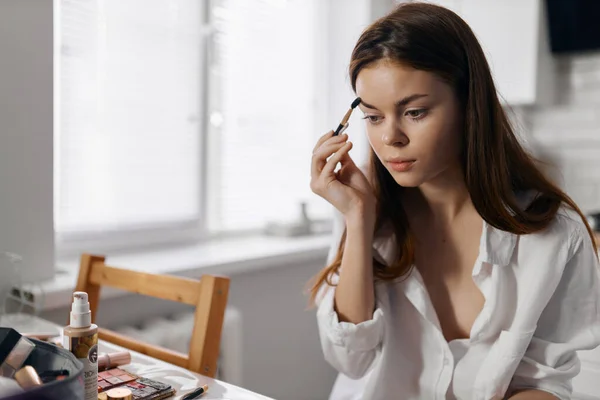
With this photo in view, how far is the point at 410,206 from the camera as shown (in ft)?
4.03

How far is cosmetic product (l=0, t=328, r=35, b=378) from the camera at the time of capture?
65cm

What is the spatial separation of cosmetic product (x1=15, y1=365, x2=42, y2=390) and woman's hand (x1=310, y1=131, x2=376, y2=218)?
2.01 feet

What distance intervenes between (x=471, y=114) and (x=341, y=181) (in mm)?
282

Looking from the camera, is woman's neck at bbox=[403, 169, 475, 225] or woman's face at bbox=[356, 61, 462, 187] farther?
woman's neck at bbox=[403, 169, 475, 225]

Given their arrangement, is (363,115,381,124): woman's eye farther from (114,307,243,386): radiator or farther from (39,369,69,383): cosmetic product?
(114,307,243,386): radiator

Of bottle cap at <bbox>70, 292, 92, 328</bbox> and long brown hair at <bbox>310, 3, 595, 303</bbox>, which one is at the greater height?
long brown hair at <bbox>310, 3, 595, 303</bbox>

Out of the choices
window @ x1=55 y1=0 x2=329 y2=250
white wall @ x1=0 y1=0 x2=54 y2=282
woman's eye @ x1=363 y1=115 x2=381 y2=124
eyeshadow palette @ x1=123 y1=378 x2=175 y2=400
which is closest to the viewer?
eyeshadow palette @ x1=123 y1=378 x2=175 y2=400

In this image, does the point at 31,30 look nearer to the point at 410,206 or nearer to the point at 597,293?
the point at 410,206

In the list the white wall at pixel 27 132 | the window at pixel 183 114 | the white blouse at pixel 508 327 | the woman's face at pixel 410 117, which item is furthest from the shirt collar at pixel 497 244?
the window at pixel 183 114

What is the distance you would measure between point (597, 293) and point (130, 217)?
4.25 feet

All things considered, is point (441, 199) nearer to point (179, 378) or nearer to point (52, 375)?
point (179, 378)

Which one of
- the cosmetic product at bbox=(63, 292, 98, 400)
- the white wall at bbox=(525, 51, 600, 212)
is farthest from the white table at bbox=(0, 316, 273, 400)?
the white wall at bbox=(525, 51, 600, 212)

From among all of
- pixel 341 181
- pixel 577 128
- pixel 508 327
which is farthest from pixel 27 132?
pixel 577 128

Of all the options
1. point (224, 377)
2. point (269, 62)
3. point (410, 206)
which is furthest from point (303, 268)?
point (410, 206)
